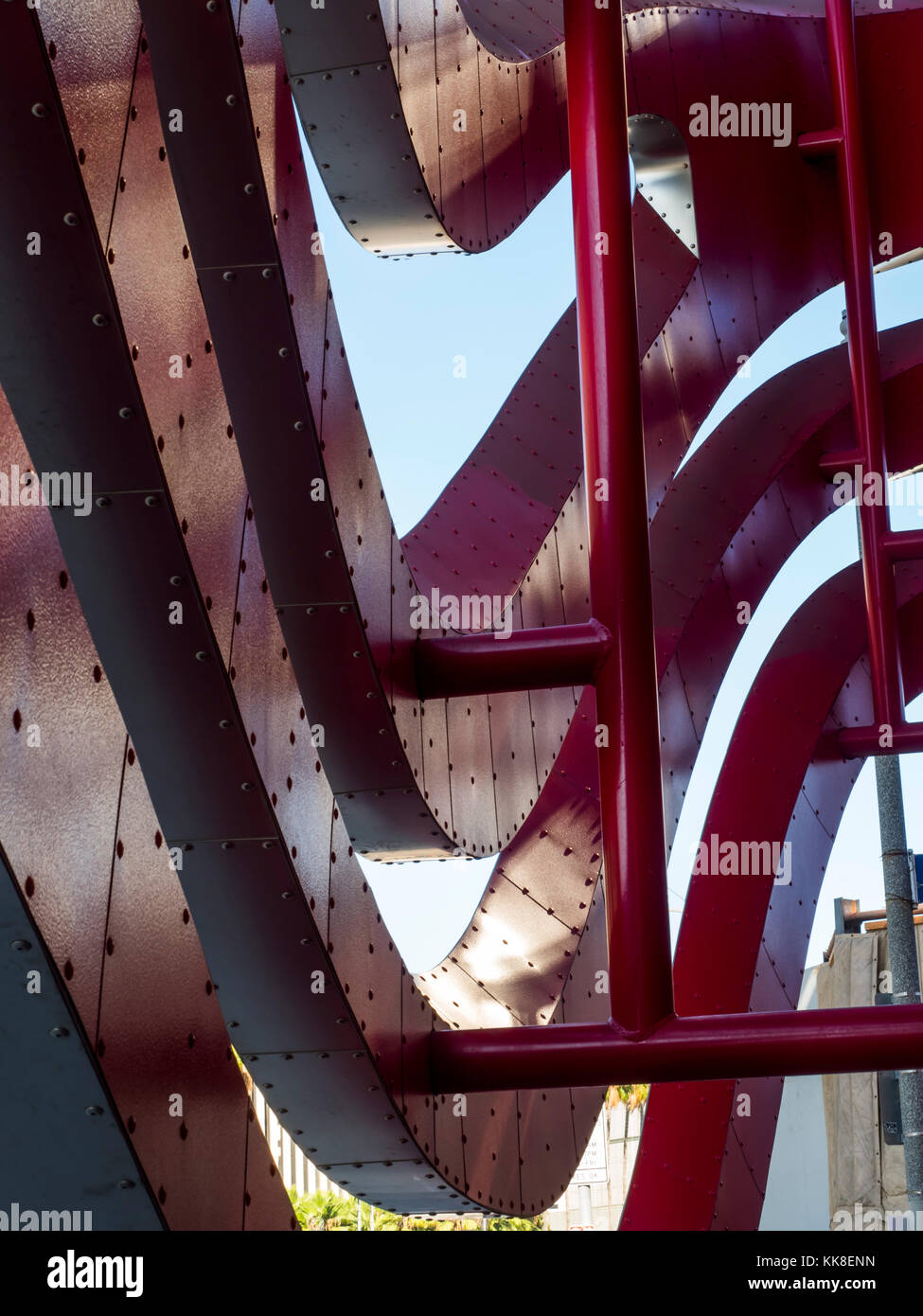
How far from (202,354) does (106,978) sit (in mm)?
2062

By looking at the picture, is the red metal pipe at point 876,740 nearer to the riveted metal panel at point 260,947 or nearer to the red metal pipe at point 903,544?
the red metal pipe at point 903,544

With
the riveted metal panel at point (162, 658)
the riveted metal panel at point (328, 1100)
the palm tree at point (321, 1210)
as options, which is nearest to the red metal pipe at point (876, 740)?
the riveted metal panel at point (328, 1100)

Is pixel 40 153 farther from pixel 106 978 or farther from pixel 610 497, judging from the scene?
pixel 610 497

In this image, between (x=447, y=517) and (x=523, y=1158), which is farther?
(x=447, y=517)

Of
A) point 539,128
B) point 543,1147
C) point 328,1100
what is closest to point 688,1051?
point 328,1100

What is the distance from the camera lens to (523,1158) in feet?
25.4

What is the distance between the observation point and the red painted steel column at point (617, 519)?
6406 millimetres

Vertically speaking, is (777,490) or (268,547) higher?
(777,490)

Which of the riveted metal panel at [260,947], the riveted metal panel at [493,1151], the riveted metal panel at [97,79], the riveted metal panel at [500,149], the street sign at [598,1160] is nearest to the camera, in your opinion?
the riveted metal panel at [97,79]

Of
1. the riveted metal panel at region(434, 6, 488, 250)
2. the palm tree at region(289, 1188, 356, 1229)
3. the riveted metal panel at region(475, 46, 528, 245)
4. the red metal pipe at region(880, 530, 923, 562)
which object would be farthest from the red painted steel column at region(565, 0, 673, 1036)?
the palm tree at region(289, 1188, 356, 1229)

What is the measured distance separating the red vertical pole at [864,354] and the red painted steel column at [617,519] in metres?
4.30

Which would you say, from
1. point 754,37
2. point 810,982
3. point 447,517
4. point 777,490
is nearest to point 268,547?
point 447,517
